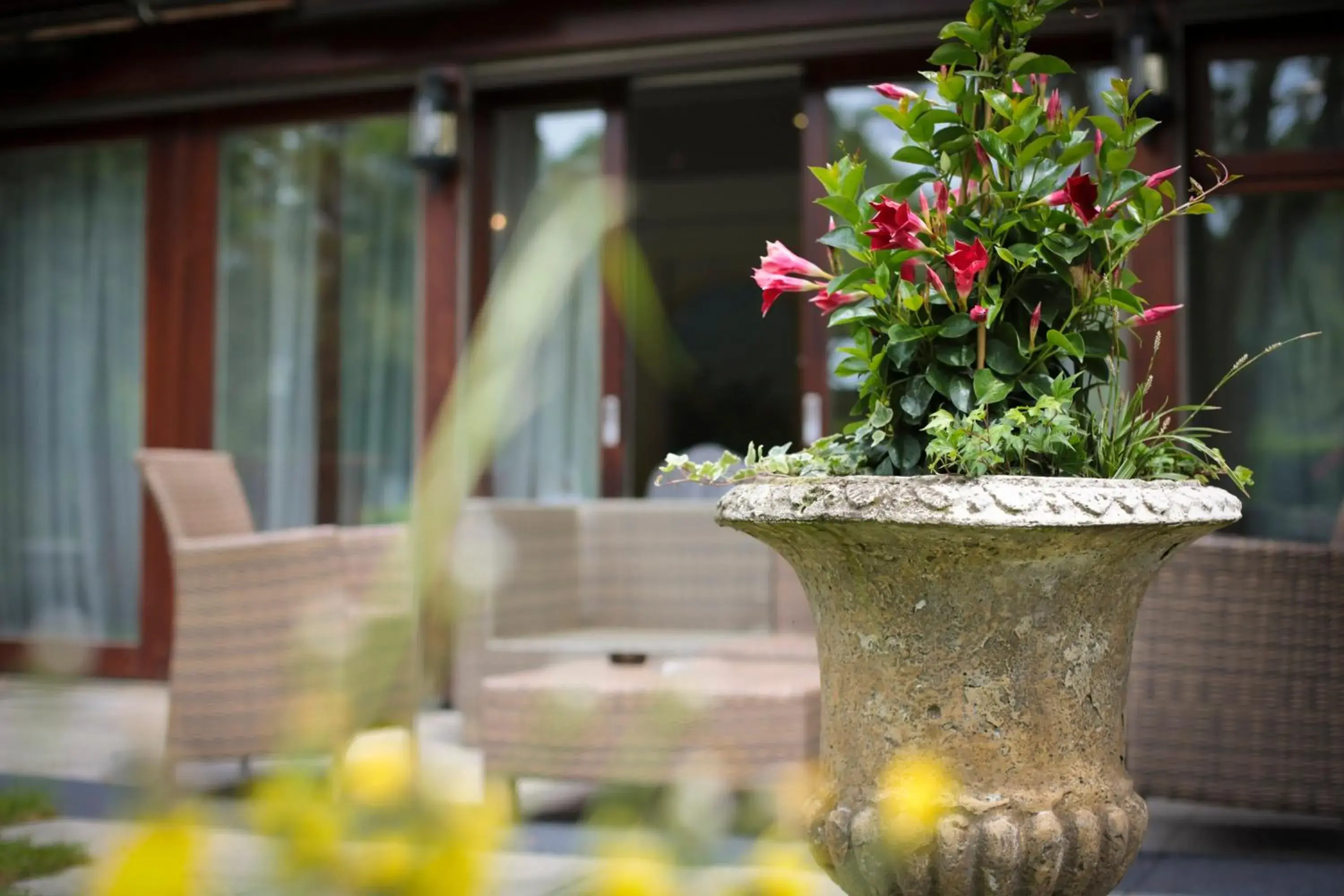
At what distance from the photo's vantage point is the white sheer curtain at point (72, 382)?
6633 millimetres

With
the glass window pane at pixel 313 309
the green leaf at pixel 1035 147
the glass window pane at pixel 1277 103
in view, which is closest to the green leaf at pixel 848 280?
the green leaf at pixel 1035 147

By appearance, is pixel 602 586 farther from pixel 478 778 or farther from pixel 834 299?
pixel 478 778

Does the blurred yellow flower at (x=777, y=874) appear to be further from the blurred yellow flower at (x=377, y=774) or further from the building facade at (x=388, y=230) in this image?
the building facade at (x=388, y=230)

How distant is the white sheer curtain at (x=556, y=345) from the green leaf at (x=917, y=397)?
4132mm

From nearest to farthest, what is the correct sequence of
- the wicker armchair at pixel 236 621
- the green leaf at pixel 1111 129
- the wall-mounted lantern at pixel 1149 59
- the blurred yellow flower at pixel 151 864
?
1. the blurred yellow flower at pixel 151 864
2. the green leaf at pixel 1111 129
3. the wicker armchair at pixel 236 621
4. the wall-mounted lantern at pixel 1149 59

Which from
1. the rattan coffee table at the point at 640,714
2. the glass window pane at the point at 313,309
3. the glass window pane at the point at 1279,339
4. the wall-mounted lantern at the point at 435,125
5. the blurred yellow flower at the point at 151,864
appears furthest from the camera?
the glass window pane at the point at 313,309

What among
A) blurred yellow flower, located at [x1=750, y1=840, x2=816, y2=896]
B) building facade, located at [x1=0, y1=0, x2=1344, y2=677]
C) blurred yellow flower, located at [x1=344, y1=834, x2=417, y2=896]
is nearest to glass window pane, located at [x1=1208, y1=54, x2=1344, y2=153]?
building facade, located at [x1=0, y1=0, x2=1344, y2=677]

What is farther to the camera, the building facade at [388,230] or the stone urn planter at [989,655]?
the building facade at [388,230]

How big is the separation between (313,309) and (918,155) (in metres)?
4.98

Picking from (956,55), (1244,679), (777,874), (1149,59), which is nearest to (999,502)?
(956,55)

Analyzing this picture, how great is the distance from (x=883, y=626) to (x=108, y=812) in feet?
4.57

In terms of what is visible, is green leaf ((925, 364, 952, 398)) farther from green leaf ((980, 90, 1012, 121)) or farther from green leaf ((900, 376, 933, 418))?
green leaf ((980, 90, 1012, 121))

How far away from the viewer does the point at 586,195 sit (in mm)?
577

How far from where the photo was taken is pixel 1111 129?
1.74 meters
